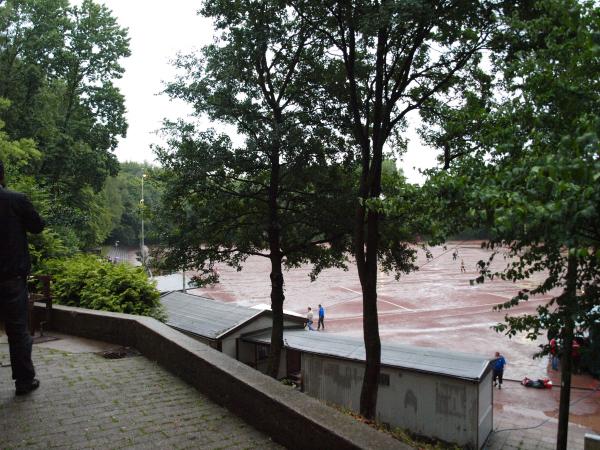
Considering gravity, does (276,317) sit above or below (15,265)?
below

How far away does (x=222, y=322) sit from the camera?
60.6 ft

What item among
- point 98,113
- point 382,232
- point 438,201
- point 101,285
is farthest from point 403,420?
point 98,113

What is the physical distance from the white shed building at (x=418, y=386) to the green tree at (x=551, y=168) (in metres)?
5.01

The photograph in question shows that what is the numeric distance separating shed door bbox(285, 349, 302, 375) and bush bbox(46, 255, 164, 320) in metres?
10.2

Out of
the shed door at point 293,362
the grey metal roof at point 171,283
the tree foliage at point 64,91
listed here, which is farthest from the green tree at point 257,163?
the grey metal roof at point 171,283

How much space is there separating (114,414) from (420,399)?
10058 mm

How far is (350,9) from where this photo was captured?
397 inches

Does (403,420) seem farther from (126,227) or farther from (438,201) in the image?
(126,227)

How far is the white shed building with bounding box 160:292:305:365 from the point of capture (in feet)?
57.2

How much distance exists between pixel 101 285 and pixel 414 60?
28.4 feet

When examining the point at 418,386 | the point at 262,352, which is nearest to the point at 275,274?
the point at 418,386

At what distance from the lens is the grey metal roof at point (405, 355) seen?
12156 mm

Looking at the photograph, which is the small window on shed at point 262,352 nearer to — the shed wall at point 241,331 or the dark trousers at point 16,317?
the shed wall at point 241,331

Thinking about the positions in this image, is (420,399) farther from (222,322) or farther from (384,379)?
(222,322)
